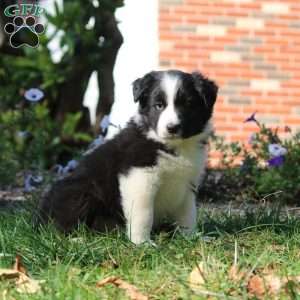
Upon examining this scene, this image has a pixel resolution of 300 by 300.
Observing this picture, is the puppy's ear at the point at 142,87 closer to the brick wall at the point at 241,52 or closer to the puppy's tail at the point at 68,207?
the puppy's tail at the point at 68,207

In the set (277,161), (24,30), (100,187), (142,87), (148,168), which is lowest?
(277,161)

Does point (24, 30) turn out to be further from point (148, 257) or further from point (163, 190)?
point (148, 257)

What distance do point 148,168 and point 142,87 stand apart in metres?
0.52

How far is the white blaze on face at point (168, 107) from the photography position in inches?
152

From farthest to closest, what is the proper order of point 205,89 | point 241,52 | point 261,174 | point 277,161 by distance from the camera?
point 241,52 → point 261,174 → point 277,161 → point 205,89

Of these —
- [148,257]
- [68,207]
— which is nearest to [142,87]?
[68,207]

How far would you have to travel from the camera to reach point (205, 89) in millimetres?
4117

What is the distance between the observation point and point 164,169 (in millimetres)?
3945

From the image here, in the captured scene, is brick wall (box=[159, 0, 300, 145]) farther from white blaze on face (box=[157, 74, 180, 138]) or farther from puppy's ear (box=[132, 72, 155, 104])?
white blaze on face (box=[157, 74, 180, 138])

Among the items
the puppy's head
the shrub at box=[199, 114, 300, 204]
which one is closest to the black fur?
the puppy's head

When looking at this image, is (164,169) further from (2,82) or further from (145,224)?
(2,82)

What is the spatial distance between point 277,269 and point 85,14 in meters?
6.69

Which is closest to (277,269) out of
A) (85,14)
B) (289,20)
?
(85,14)

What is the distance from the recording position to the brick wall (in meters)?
9.61
